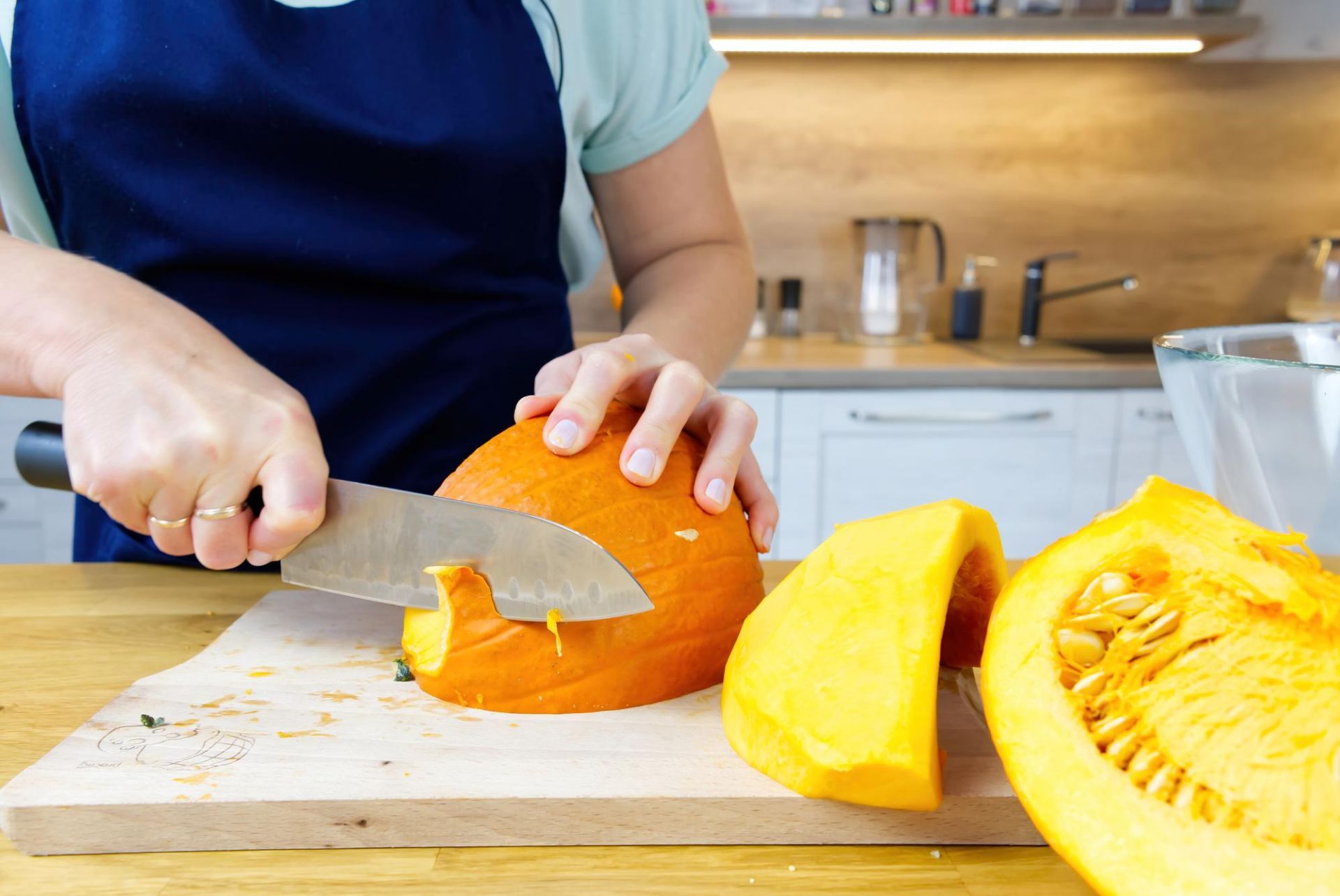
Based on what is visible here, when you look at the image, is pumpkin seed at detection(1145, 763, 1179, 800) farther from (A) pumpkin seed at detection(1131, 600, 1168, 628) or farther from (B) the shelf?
(B) the shelf

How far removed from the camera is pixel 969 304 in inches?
110

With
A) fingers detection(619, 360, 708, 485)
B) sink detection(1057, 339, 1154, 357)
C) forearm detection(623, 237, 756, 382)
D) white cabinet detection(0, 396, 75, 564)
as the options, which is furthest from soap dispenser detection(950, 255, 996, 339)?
white cabinet detection(0, 396, 75, 564)

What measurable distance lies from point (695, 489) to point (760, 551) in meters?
0.12

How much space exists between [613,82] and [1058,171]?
6.71 feet

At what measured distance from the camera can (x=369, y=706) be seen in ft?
2.45

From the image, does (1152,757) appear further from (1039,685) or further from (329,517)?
(329,517)

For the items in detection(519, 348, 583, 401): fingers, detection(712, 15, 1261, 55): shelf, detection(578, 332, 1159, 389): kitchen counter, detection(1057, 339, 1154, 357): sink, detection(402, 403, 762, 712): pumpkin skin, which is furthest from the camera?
detection(1057, 339, 1154, 357): sink

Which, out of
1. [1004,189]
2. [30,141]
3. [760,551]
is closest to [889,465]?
[1004,189]

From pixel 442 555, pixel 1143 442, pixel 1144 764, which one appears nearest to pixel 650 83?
pixel 442 555

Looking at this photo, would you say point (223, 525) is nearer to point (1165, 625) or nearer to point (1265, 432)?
point (1165, 625)

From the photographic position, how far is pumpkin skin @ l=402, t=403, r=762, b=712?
29.2 inches

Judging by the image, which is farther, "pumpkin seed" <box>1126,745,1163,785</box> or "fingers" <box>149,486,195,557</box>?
"fingers" <box>149,486,195,557</box>

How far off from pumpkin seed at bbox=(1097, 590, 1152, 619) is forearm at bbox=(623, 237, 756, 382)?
22.7 inches

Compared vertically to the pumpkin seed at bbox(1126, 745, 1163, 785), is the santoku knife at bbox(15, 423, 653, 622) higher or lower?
higher
